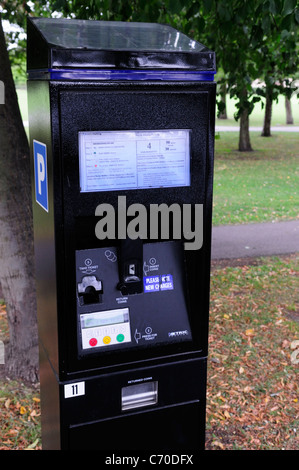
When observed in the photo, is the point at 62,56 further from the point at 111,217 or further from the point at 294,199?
the point at 294,199

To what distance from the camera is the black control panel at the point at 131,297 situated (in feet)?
6.89

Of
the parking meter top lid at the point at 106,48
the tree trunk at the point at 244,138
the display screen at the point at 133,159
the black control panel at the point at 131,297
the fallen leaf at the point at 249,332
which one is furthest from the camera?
the tree trunk at the point at 244,138

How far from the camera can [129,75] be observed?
1.94 metres

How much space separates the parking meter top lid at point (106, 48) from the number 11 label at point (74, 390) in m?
1.19

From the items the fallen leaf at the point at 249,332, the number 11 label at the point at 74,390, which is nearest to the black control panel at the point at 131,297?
the number 11 label at the point at 74,390

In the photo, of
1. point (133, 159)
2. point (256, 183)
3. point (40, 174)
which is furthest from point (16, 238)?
point (256, 183)

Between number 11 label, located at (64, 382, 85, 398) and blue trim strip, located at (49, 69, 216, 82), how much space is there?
45.5 inches

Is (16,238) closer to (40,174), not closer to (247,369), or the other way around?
(40,174)

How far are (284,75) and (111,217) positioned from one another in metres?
3.88

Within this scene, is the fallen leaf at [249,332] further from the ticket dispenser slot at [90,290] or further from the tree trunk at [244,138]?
the tree trunk at [244,138]

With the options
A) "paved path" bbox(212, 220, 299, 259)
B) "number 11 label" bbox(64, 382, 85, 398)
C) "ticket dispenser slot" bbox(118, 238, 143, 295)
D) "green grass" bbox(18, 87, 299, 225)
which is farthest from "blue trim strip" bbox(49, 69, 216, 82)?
"green grass" bbox(18, 87, 299, 225)

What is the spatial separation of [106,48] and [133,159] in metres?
0.41

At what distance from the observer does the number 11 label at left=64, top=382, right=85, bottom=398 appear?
214cm
